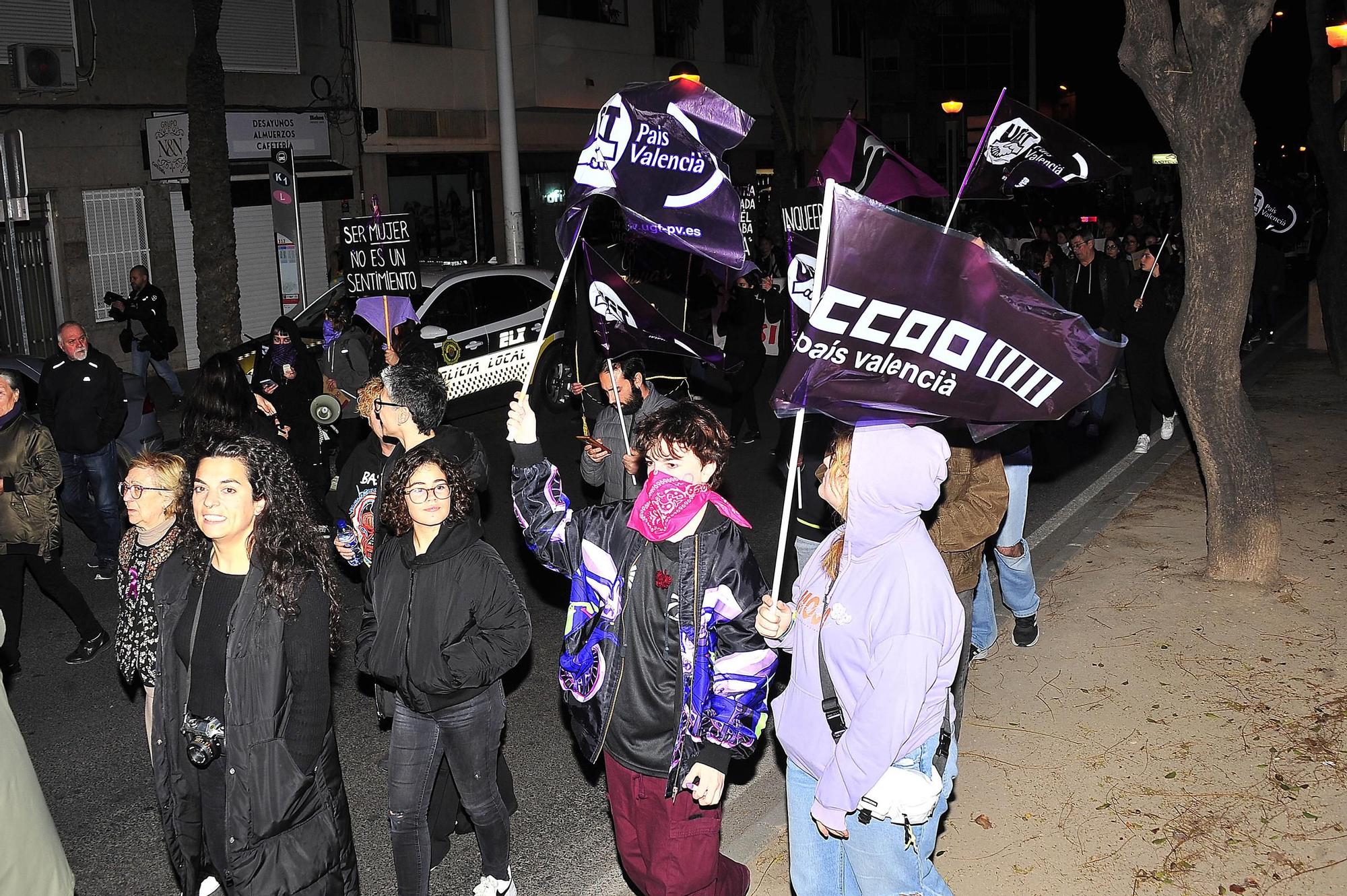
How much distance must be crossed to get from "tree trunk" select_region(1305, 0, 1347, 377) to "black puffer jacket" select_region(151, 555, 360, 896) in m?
14.7

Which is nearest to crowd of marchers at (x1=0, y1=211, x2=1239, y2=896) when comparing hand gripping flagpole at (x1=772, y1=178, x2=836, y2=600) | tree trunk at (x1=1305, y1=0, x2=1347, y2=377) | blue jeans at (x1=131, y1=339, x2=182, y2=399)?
hand gripping flagpole at (x1=772, y1=178, x2=836, y2=600)

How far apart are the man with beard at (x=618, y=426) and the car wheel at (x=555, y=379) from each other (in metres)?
8.22

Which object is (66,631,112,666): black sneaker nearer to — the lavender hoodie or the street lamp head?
the street lamp head

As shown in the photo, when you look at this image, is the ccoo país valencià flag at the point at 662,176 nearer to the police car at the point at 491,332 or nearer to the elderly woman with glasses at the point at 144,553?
the elderly woman with glasses at the point at 144,553

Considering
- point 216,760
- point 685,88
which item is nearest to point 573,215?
point 685,88

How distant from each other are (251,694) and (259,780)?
0.88ft

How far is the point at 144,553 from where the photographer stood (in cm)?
521

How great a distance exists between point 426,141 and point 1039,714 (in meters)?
21.4

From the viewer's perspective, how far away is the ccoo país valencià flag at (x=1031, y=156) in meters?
8.71

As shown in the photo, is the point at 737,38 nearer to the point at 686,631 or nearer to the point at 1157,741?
the point at 1157,741

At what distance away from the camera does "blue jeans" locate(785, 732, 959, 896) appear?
12.6ft

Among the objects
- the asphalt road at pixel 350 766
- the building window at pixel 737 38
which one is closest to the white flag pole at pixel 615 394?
the asphalt road at pixel 350 766

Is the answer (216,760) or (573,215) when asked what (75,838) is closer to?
(216,760)

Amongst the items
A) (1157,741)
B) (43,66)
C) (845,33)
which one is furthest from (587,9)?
(1157,741)
